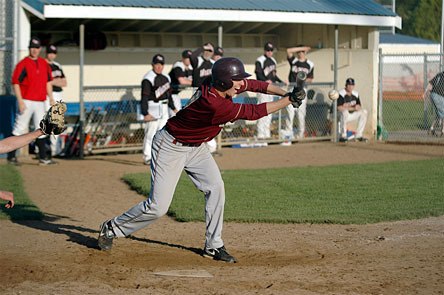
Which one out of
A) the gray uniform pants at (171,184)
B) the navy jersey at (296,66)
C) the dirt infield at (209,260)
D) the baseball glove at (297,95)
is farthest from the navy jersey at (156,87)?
the baseball glove at (297,95)

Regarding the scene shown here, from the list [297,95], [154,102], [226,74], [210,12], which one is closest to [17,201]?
[154,102]

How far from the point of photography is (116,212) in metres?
10.9

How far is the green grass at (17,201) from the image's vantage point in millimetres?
10664

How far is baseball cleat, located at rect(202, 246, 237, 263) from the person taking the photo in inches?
319

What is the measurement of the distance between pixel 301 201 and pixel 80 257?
4.13m

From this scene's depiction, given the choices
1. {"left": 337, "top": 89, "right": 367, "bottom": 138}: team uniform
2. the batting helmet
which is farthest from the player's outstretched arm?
{"left": 337, "top": 89, "right": 367, "bottom": 138}: team uniform

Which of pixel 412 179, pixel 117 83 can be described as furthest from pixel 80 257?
pixel 117 83

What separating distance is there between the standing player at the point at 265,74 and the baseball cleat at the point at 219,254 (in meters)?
9.97

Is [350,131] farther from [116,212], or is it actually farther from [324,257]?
[324,257]

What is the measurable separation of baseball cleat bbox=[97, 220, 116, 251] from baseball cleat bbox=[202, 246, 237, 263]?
0.94 m

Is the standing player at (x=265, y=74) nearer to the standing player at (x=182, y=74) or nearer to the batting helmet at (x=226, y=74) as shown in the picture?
the standing player at (x=182, y=74)

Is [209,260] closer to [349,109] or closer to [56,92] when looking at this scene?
[56,92]

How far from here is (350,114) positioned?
19547 mm

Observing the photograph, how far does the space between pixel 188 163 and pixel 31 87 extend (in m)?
7.39
